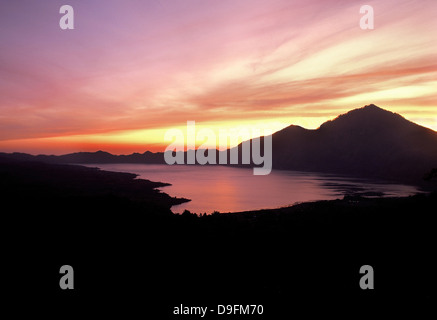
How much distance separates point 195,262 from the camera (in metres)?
19.7

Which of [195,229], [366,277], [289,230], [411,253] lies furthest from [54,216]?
[411,253]

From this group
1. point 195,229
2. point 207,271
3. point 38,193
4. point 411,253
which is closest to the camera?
point 207,271

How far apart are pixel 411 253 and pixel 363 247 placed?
3211 millimetres

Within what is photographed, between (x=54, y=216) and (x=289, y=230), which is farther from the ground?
(x=54, y=216)

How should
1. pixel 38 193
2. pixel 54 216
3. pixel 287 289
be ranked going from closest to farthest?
pixel 287 289, pixel 54 216, pixel 38 193

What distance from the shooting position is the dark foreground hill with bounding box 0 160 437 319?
46.8 feet

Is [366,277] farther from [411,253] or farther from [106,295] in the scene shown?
[106,295]

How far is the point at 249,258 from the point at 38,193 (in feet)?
211

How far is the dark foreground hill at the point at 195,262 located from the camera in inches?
562

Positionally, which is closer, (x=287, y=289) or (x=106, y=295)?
(x=106, y=295)

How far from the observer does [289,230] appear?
29.0m

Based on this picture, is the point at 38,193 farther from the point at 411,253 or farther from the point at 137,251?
the point at 411,253
